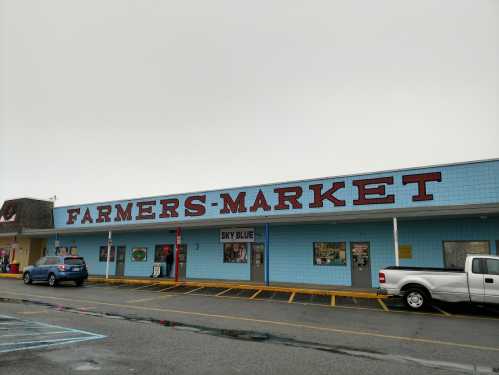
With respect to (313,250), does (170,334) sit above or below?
below

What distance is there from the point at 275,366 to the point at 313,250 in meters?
14.0

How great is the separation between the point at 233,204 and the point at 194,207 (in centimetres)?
327

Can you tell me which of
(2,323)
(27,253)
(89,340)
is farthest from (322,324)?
(27,253)

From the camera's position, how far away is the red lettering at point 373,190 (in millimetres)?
18547

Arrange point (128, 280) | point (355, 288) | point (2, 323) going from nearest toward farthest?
point (2, 323) < point (355, 288) < point (128, 280)

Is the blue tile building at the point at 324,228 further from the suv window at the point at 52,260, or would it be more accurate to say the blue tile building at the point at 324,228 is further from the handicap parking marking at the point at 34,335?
the handicap parking marking at the point at 34,335

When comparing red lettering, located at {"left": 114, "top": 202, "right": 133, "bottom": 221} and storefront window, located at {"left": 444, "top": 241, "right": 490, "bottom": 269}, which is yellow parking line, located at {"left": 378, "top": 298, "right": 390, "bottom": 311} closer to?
storefront window, located at {"left": 444, "top": 241, "right": 490, "bottom": 269}

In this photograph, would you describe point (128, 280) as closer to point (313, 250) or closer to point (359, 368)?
point (313, 250)

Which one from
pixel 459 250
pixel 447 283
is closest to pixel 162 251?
pixel 459 250

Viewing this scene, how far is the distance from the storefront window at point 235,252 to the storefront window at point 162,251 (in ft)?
14.4

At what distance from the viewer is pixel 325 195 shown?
20.1 m

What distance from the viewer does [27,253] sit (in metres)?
31.0

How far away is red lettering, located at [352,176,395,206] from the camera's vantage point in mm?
18547

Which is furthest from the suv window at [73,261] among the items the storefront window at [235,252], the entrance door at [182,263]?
the storefront window at [235,252]
